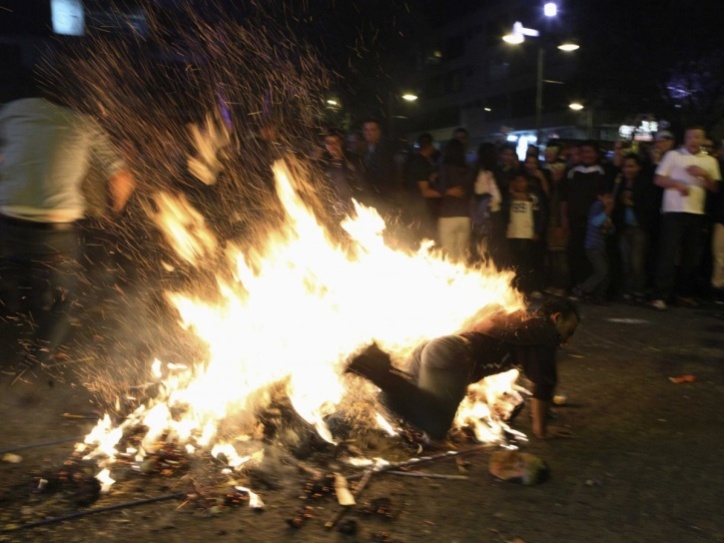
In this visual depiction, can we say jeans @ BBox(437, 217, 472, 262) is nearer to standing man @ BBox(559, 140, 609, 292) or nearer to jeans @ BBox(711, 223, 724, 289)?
standing man @ BBox(559, 140, 609, 292)

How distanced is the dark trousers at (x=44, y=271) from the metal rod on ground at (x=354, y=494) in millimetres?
2590

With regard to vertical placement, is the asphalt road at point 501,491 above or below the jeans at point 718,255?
below

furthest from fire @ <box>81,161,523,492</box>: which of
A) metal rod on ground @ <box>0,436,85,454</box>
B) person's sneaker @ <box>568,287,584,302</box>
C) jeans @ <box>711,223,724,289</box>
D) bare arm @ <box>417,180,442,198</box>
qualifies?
jeans @ <box>711,223,724,289</box>

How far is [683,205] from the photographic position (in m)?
8.89

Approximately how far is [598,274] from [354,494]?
6161 millimetres

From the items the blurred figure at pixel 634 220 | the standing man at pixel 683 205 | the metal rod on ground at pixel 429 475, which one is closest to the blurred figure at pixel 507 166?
the blurred figure at pixel 634 220

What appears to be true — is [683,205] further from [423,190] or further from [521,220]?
[423,190]

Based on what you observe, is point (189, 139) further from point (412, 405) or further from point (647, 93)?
point (647, 93)

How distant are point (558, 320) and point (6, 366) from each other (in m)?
4.26

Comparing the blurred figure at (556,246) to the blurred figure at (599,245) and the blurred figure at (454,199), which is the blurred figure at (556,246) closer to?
the blurred figure at (599,245)

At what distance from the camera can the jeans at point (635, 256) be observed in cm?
928

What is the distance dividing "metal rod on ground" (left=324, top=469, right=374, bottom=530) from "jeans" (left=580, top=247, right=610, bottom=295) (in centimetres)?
585

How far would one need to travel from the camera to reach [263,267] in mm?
5199

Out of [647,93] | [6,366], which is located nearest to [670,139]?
[6,366]
